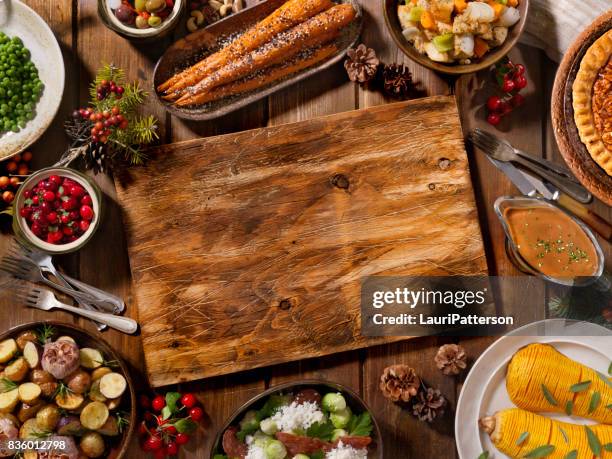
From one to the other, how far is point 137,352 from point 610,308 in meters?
1.43

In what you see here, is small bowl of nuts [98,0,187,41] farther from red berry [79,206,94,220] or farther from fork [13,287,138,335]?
fork [13,287,138,335]

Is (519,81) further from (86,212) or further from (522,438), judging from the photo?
(86,212)

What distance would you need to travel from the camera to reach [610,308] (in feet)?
6.56

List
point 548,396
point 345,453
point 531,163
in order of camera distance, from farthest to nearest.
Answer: point 531,163 → point 548,396 → point 345,453

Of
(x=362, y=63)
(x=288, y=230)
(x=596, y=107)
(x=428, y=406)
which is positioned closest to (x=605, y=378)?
(x=428, y=406)

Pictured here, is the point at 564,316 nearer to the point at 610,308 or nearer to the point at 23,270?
the point at 610,308

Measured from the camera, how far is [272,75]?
1976 millimetres

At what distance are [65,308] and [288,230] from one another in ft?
2.28


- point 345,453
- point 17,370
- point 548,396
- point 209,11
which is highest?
point 209,11

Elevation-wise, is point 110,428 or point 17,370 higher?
point 17,370

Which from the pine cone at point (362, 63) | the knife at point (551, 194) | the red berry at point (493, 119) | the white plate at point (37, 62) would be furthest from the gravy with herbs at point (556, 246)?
the white plate at point (37, 62)

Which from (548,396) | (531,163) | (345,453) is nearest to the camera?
(345,453)

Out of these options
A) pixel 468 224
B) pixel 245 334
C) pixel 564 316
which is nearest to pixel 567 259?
pixel 564 316

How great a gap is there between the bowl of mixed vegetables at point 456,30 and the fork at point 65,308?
1137mm
